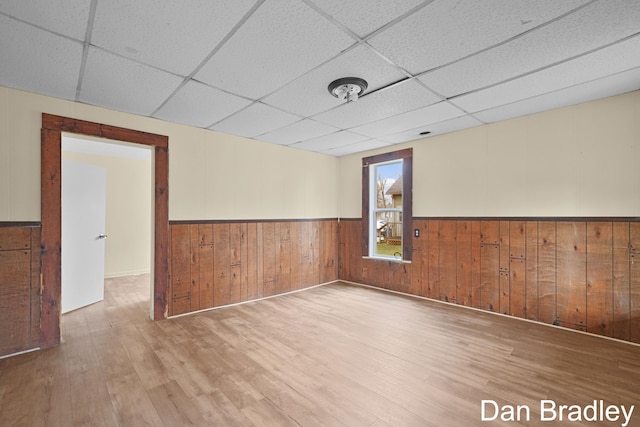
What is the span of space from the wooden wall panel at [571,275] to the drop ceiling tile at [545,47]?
76.0 inches

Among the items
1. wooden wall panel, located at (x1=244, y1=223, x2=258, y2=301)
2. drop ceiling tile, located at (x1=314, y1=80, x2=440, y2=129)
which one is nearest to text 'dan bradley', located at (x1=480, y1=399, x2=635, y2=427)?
Result: drop ceiling tile, located at (x1=314, y1=80, x2=440, y2=129)

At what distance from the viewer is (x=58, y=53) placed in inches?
83.2

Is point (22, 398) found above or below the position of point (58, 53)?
below

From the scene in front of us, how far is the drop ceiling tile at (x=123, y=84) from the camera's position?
226cm

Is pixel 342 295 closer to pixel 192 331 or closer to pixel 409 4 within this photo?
pixel 192 331

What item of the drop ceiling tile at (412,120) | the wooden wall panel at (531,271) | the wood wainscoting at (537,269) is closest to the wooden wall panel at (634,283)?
the wood wainscoting at (537,269)

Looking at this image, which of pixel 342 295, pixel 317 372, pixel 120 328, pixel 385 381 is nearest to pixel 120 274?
pixel 120 328

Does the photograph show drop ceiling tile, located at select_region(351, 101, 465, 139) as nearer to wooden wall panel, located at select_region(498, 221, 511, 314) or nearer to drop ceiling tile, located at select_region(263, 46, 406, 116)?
drop ceiling tile, located at select_region(263, 46, 406, 116)

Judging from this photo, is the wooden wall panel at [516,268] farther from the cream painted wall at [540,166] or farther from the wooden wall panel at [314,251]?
the wooden wall panel at [314,251]

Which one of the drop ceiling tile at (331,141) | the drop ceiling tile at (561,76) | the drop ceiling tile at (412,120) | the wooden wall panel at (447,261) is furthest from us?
the drop ceiling tile at (331,141)

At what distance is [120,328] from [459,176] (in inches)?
185

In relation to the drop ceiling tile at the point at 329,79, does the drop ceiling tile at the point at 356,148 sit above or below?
below

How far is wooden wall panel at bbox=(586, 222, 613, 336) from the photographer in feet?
Result: 9.69

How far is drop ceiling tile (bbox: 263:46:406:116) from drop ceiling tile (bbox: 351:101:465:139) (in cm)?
84
